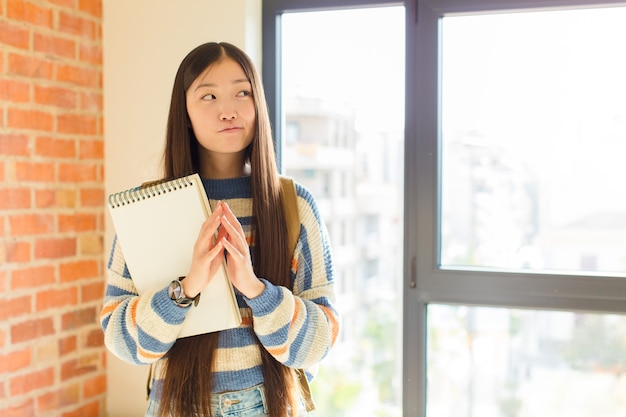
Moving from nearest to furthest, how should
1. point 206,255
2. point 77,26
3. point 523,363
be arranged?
point 206,255 < point 523,363 < point 77,26

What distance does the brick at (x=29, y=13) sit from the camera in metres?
1.80

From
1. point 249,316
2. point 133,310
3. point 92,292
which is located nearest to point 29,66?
point 92,292

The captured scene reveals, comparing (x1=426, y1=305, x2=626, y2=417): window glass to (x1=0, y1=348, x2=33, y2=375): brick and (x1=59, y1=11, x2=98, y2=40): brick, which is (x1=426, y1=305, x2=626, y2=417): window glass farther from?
(x1=59, y1=11, x2=98, y2=40): brick

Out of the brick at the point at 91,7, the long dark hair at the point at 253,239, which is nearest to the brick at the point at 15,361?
the long dark hair at the point at 253,239

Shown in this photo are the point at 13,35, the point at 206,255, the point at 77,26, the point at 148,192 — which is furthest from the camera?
the point at 77,26

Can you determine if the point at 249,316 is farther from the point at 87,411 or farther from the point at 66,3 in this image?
the point at 66,3

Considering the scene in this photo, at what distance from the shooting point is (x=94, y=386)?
212 cm

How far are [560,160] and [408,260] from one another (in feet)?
1.61

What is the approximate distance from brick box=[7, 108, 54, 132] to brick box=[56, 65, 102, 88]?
0.41ft

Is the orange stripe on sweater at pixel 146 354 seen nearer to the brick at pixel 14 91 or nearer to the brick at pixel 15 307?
the brick at pixel 15 307

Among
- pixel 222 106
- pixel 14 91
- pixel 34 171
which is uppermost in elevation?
pixel 14 91

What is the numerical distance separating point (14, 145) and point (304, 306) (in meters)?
0.99

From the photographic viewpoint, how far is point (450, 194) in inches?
77.2

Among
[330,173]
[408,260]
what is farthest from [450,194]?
[330,173]
